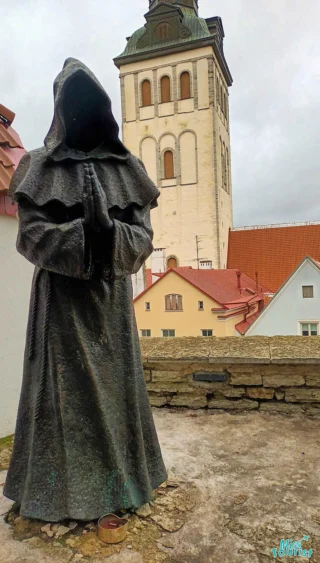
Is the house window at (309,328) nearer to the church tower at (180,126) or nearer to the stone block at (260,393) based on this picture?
the stone block at (260,393)

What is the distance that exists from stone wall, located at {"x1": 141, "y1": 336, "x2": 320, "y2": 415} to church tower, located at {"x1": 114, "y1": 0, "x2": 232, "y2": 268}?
25430mm

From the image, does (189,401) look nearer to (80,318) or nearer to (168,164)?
(80,318)

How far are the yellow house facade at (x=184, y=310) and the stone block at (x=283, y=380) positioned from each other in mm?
15718

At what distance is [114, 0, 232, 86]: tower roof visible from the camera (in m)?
29.9

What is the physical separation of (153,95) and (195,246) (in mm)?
11676

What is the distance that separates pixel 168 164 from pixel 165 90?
545 centimetres

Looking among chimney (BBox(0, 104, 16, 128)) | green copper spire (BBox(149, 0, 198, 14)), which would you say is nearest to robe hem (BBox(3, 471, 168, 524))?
chimney (BBox(0, 104, 16, 128))

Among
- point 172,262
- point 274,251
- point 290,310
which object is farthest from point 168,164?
point 290,310

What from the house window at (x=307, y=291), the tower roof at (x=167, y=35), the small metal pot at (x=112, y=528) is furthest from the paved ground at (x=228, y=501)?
the tower roof at (x=167, y=35)

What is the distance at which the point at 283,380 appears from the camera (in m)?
3.54

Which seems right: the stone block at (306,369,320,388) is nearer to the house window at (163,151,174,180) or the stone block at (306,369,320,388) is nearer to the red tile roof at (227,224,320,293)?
the red tile roof at (227,224,320,293)

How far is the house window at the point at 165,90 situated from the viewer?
31062mm

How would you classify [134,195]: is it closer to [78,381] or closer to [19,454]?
[78,381]

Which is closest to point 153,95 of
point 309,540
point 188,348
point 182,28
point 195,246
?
point 182,28
